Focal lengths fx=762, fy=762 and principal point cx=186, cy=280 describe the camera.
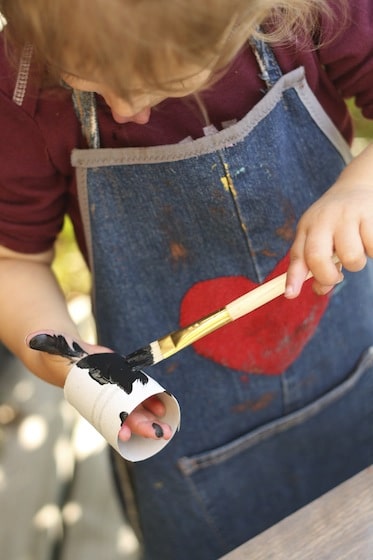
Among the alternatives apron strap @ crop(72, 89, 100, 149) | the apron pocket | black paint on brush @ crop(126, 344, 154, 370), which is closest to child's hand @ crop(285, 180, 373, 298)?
black paint on brush @ crop(126, 344, 154, 370)

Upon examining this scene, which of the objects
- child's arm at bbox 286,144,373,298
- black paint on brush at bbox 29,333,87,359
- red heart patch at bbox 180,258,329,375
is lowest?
red heart patch at bbox 180,258,329,375

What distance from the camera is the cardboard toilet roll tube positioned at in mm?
611

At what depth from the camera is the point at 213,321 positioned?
2.20 feet

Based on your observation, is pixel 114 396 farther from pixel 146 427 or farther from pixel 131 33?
pixel 131 33

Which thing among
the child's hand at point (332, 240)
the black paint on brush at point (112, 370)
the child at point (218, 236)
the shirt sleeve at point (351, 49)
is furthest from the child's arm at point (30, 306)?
the shirt sleeve at point (351, 49)

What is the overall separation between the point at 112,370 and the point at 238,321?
0.99 feet

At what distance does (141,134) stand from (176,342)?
0.25m

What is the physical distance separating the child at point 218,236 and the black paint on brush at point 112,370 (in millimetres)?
40

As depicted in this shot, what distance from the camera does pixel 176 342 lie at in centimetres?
67

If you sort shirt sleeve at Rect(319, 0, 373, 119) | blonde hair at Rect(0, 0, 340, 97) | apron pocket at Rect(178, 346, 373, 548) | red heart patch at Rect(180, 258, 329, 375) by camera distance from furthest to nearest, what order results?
apron pocket at Rect(178, 346, 373, 548), red heart patch at Rect(180, 258, 329, 375), shirt sleeve at Rect(319, 0, 373, 119), blonde hair at Rect(0, 0, 340, 97)

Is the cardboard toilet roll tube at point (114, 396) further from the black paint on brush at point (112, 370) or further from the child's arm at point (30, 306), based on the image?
the child's arm at point (30, 306)

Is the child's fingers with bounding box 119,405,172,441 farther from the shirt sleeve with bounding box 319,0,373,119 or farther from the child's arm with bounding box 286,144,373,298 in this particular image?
the shirt sleeve with bounding box 319,0,373,119

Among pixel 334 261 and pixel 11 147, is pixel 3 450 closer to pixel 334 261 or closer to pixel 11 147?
pixel 11 147

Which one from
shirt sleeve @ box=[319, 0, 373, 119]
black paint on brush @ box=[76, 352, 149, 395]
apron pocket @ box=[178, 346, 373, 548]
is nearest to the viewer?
black paint on brush @ box=[76, 352, 149, 395]
